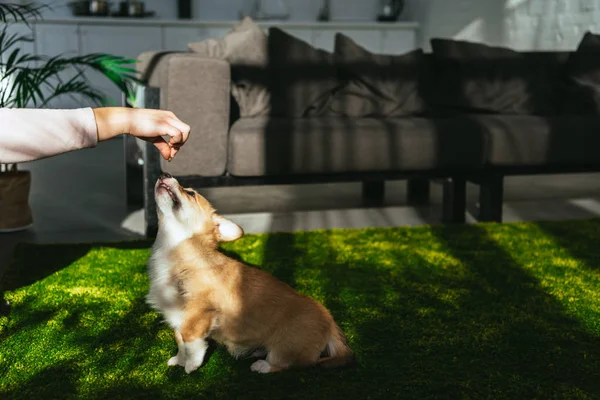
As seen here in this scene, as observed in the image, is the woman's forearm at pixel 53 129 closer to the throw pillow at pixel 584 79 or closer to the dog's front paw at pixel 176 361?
the dog's front paw at pixel 176 361

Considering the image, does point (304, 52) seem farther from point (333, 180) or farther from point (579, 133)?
point (579, 133)

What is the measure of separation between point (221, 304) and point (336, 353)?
0.87ft

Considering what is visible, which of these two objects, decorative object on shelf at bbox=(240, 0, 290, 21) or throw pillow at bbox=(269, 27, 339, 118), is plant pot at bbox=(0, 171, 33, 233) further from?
decorative object on shelf at bbox=(240, 0, 290, 21)

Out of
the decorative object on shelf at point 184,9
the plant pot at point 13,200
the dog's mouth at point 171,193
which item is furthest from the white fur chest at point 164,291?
the decorative object on shelf at point 184,9

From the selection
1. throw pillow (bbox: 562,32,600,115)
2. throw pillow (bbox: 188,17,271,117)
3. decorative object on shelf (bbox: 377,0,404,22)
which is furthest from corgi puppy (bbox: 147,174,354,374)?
decorative object on shelf (bbox: 377,0,404,22)

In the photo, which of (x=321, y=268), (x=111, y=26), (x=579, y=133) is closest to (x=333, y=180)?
(x=321, y=268)

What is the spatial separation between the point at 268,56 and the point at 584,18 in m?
3.12

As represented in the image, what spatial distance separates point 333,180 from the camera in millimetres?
2932

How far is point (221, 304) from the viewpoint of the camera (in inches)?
59.1

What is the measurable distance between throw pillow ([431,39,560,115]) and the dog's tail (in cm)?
248

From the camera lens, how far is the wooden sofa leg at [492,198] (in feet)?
9.95

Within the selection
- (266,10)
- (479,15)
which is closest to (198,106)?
(479,15)

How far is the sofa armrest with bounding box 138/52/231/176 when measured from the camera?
2.65 metres

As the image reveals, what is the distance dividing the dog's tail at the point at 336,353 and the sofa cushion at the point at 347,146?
1359 mm
